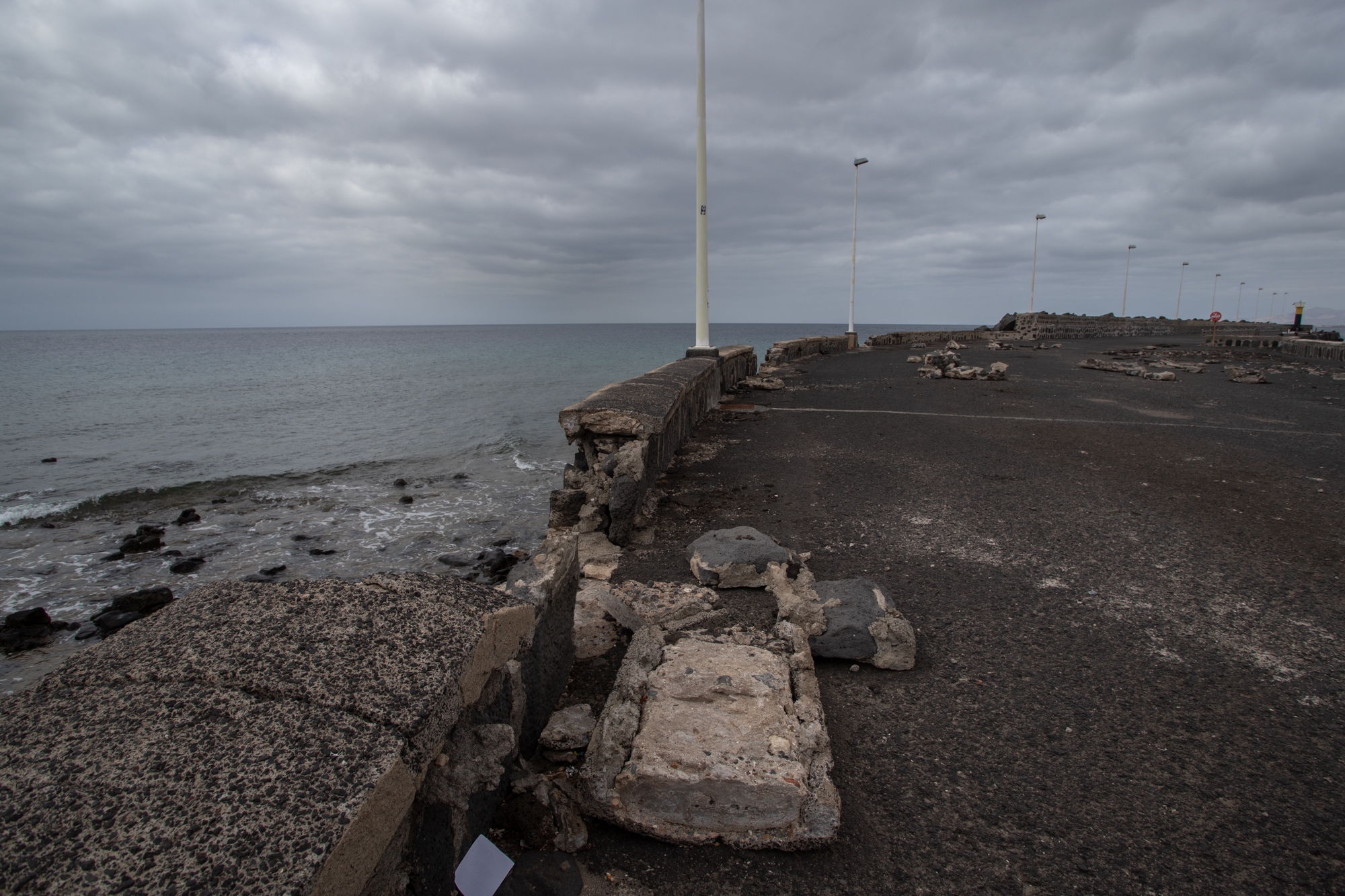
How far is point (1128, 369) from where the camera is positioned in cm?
1565

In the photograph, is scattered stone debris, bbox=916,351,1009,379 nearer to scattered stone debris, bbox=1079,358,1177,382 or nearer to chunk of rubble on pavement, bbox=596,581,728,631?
scattered stone debris, bbox=1079,358,1177,382

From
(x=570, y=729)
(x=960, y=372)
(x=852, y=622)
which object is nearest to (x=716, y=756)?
(x=570, y=729)

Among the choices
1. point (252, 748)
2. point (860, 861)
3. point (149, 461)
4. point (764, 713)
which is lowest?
point (149, 461)

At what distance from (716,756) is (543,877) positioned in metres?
0.62

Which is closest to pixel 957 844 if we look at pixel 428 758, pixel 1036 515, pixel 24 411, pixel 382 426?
pixel 428 758

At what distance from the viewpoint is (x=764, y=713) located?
2.39m

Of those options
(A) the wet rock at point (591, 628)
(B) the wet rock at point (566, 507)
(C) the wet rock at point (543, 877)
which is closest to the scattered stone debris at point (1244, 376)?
(B) the wet rock at point (566, 507)

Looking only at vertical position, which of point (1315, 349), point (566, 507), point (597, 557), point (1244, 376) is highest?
point (1315, 349)

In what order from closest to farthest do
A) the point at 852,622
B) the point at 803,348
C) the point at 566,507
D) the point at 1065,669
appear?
the point at 1065,669 < the point at 852,622 < the point at 566,507 < the point at 803,348

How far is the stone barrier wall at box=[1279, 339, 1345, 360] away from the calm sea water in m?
23.4

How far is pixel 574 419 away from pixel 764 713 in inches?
137

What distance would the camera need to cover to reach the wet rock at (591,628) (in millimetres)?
3164

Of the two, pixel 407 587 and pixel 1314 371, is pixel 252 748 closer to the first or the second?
pixel 407 587

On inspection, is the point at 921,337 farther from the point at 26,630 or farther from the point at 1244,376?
the point at 26,630
